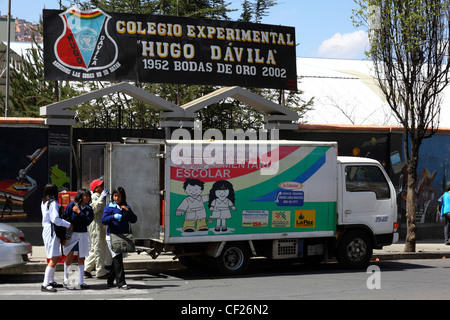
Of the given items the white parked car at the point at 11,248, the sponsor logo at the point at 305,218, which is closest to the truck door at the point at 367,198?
the sponsor logo at the point at 305,218

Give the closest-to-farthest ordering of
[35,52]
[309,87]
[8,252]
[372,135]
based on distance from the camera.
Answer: [8,252] → [372,135] → [35,52] → [309,87]

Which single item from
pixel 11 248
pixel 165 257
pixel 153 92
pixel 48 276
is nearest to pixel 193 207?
pixel 165 257

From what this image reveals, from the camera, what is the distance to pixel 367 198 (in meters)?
14.0

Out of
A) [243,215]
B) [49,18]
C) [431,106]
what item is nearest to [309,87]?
[431,106]

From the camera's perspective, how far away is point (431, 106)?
17.2m

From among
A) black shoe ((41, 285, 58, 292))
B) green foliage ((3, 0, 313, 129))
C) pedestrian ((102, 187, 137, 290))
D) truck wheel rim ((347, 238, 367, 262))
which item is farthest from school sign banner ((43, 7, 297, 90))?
black shoe ((41, 285, 58, 292))

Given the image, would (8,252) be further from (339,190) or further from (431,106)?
(431,106)

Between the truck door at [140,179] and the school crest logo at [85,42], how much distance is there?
4398 mm

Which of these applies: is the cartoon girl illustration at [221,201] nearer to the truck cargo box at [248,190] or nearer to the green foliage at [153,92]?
the truck cargo box at [248,190]

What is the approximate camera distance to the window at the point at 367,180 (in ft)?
45.7

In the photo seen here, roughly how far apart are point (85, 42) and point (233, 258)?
678cm

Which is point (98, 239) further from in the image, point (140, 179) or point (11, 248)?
point (11, 248)

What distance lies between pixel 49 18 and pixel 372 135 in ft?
30.6
